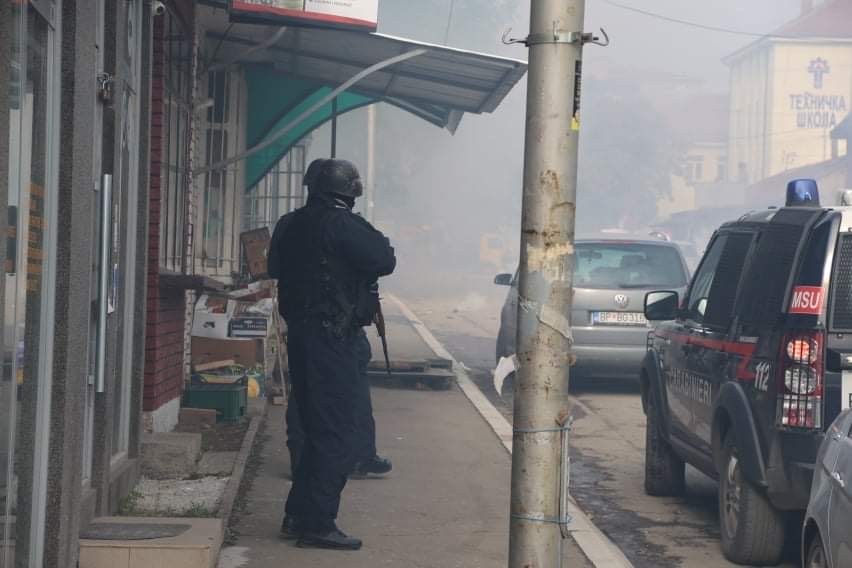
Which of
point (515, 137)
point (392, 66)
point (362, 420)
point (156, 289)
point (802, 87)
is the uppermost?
point (802, 87)

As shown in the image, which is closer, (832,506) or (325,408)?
(832,506)

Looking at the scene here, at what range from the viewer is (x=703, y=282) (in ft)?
28.6

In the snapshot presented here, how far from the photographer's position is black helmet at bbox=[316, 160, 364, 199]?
709cm

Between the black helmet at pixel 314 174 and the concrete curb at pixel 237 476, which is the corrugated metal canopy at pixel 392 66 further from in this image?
the black helmet at pixel 314 174

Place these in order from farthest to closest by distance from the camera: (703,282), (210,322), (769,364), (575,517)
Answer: (210,322), (703,282), (575,517), (769,364)

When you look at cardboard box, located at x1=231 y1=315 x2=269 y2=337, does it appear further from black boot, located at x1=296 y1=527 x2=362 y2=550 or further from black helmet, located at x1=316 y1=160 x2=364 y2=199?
black boot, located at x1=296 y1=527 x2=362 y2=550

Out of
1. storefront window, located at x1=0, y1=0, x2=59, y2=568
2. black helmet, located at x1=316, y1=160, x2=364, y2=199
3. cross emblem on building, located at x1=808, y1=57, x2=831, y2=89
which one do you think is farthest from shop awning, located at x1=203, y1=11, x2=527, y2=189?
cross emblem on building, located at x1=808, y1=57, x2=831, y2=89

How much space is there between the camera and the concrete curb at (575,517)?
7117 millimetres

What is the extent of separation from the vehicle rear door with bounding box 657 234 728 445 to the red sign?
4.22 feet

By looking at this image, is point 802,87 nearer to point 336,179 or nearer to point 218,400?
point 218,400

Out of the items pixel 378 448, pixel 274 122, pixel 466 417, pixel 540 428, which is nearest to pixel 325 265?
pixel 540 428

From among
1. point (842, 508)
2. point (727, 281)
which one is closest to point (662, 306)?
point (727, 281)

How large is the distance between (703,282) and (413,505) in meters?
2.23

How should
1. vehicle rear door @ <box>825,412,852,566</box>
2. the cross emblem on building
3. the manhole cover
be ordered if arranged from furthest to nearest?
the cross emblem on building, the manhole cover, vehicle rear door @ <box>825,412,852,566</box>
